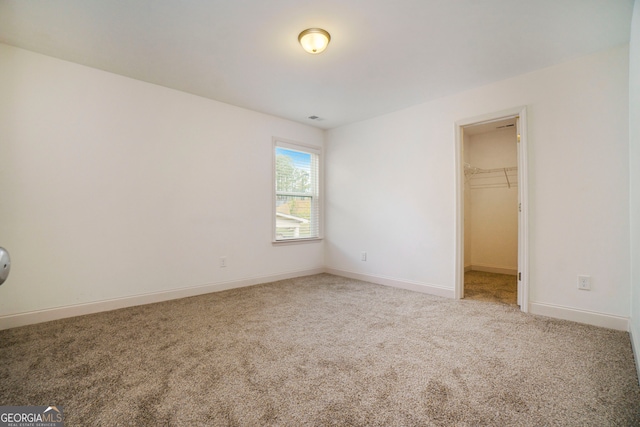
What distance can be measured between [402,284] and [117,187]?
3.64 m

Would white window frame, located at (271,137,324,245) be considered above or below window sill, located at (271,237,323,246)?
above

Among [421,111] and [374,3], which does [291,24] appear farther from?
[421,111]

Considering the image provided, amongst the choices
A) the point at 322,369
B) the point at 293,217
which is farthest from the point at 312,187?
the point at 322,369

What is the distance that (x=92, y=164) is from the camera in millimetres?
2916

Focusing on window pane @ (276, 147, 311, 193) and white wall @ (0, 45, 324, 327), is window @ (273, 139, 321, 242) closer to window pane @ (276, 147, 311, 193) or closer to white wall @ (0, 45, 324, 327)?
window pane @ (276, 147, 311, 193)

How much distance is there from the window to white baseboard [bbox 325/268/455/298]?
2.76ft

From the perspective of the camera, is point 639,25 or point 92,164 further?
point 92,164

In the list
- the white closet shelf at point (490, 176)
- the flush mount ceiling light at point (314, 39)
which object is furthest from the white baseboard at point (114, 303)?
the white closet shelf at point (490, 176)

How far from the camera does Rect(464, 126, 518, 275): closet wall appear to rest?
4.84 metres

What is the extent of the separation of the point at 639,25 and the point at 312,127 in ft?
12.3

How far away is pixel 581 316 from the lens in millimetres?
2621

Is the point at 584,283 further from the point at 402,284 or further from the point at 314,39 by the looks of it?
the point at 314,39

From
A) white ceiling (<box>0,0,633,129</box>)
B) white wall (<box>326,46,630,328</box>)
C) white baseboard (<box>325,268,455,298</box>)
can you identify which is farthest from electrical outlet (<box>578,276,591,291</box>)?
white ceiling (<box>0,0,633,129</box>)

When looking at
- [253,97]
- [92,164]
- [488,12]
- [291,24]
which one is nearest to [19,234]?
[92,164]
